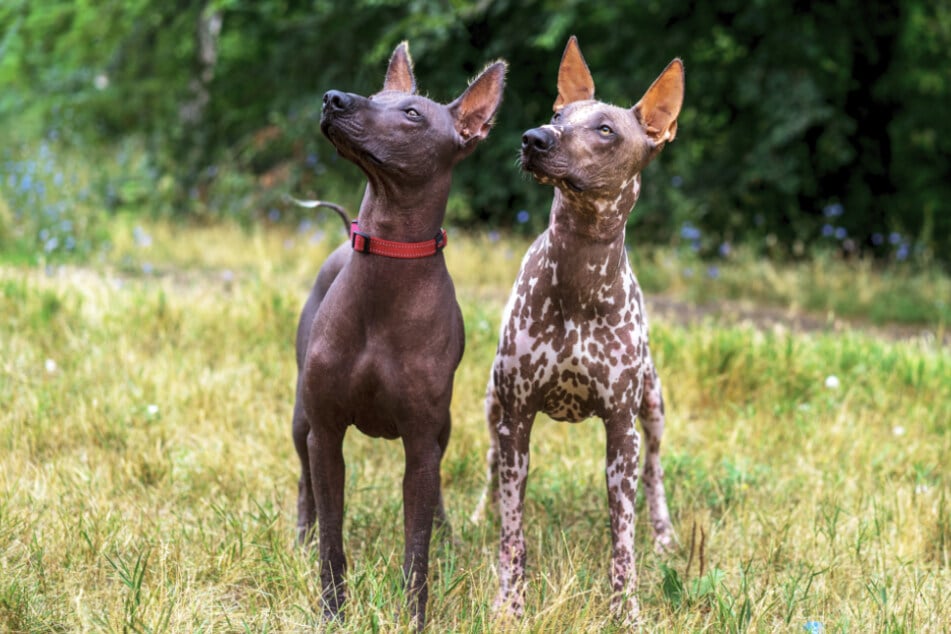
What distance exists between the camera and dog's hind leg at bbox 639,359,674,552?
3.56 meters

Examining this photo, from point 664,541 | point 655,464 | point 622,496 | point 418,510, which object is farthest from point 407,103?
point 664,541

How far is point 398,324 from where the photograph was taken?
107 inches

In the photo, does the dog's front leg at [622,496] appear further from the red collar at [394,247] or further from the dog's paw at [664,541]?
the red collar at [394,247]

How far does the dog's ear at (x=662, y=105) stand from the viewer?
2959 millimetres

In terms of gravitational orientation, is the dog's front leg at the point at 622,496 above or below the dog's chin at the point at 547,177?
below

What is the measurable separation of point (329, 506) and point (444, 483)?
46.7 inches

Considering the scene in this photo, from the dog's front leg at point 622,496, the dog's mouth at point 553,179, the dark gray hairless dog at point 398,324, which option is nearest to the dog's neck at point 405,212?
the dark gray hairless dog at point 398,324

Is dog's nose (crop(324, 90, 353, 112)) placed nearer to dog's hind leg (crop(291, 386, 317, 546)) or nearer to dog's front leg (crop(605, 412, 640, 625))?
dog's hind leg (crop(291, 386, 317, 546))

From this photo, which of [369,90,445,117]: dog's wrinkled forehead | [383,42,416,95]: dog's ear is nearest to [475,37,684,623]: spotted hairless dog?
[369,90,445,117]: dog's wrinkled forehead

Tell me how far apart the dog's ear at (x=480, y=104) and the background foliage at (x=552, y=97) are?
5026mm

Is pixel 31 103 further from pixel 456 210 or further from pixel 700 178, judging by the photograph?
pixel 700 178

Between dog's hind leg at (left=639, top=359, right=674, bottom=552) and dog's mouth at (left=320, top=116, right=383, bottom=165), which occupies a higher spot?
dog's mouth at (left=320, top=116, right=383, bottom=165)

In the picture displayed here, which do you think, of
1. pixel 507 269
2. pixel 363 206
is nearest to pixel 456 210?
pixel 507 269

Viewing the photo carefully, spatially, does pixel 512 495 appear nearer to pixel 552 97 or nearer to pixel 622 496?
pixel 622 496
